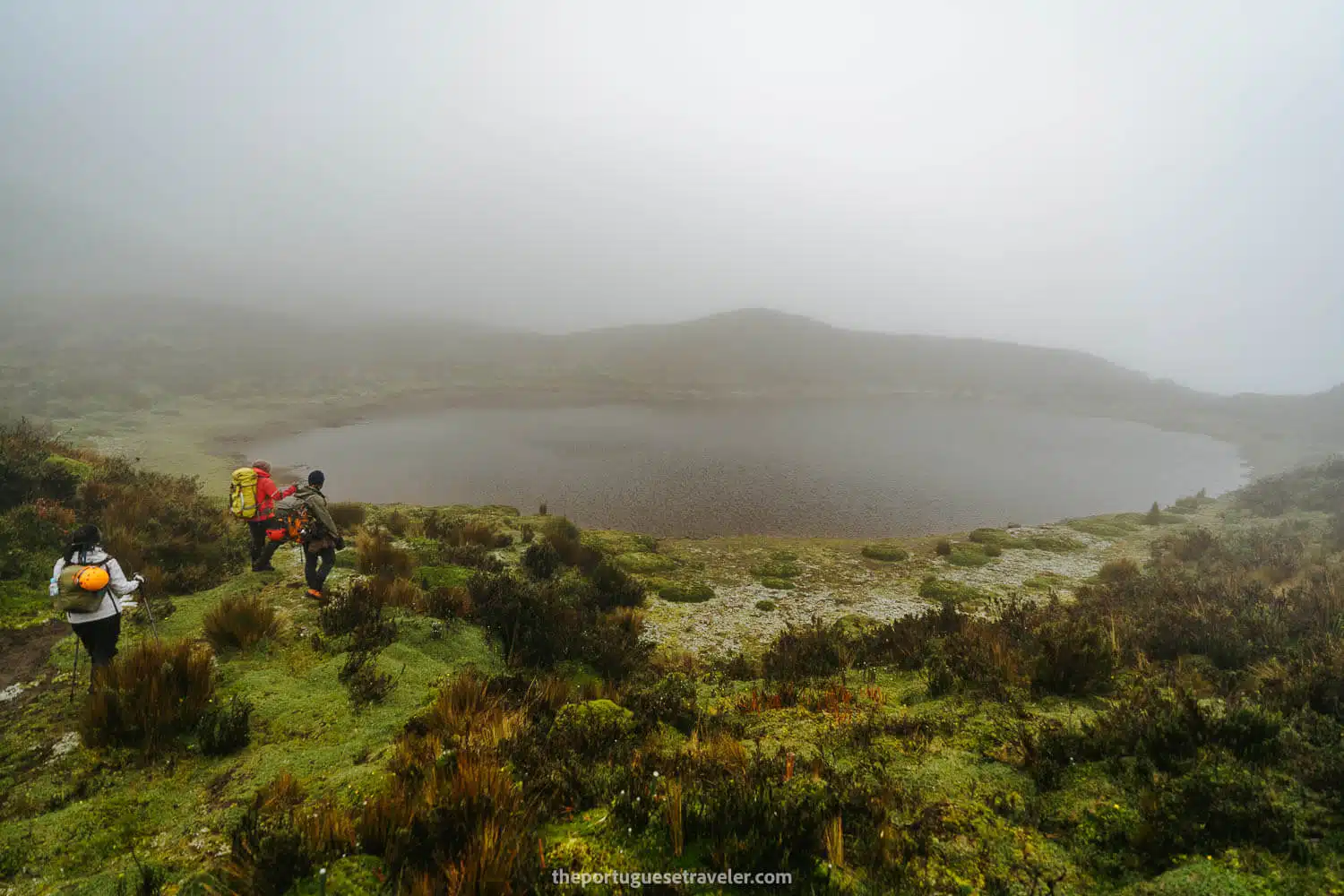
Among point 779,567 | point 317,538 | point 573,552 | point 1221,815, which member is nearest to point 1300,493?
point 779,567

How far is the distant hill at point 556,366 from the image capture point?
67.3 m

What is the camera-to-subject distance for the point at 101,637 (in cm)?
583

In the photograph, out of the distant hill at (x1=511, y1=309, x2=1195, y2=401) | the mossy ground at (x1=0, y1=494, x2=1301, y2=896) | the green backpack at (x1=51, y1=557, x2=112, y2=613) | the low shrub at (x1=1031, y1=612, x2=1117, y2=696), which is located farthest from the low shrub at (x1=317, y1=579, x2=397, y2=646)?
the distant hill at (x1=511, y1=309, x2=1195, y2=401)

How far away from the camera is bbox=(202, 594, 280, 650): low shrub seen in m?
6.83

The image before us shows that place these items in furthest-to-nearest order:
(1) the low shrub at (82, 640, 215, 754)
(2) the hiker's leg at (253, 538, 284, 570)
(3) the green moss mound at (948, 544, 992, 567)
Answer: (3) the green moss mound at (948, 544, 992, 567), (2) the hiker's leg at (253, 538, 284, 570), (1) the low shrub at (82, 640, 215, 754)

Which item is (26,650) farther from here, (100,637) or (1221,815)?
(1221,815)

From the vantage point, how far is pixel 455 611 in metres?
9.02

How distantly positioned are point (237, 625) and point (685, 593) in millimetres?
9803

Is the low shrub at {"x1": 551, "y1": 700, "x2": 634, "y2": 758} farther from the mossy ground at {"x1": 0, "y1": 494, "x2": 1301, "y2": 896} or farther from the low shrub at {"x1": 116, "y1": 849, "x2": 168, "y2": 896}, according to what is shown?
the low shrub at {"x1": 116, "y1": 849, "x2": 168, "y2": 896}

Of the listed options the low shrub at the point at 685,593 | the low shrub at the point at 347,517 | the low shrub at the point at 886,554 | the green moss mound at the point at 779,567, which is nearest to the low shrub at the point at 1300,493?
the low shrub at the point at 886,554

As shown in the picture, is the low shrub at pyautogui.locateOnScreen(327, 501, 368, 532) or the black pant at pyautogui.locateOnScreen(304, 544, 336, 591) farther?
the low shrub at pyautogui.locateOnScreen(327, 501, 368, 532)

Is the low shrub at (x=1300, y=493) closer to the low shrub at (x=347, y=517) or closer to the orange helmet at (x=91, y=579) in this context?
the low shrub at (x=347, y=517)

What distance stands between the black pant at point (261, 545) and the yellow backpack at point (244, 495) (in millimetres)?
312

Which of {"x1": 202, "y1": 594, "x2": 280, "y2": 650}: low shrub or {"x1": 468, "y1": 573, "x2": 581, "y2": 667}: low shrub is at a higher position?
{"x1": 202, "y1": 594, "x2": 280, "y2": 650}: low shrub
